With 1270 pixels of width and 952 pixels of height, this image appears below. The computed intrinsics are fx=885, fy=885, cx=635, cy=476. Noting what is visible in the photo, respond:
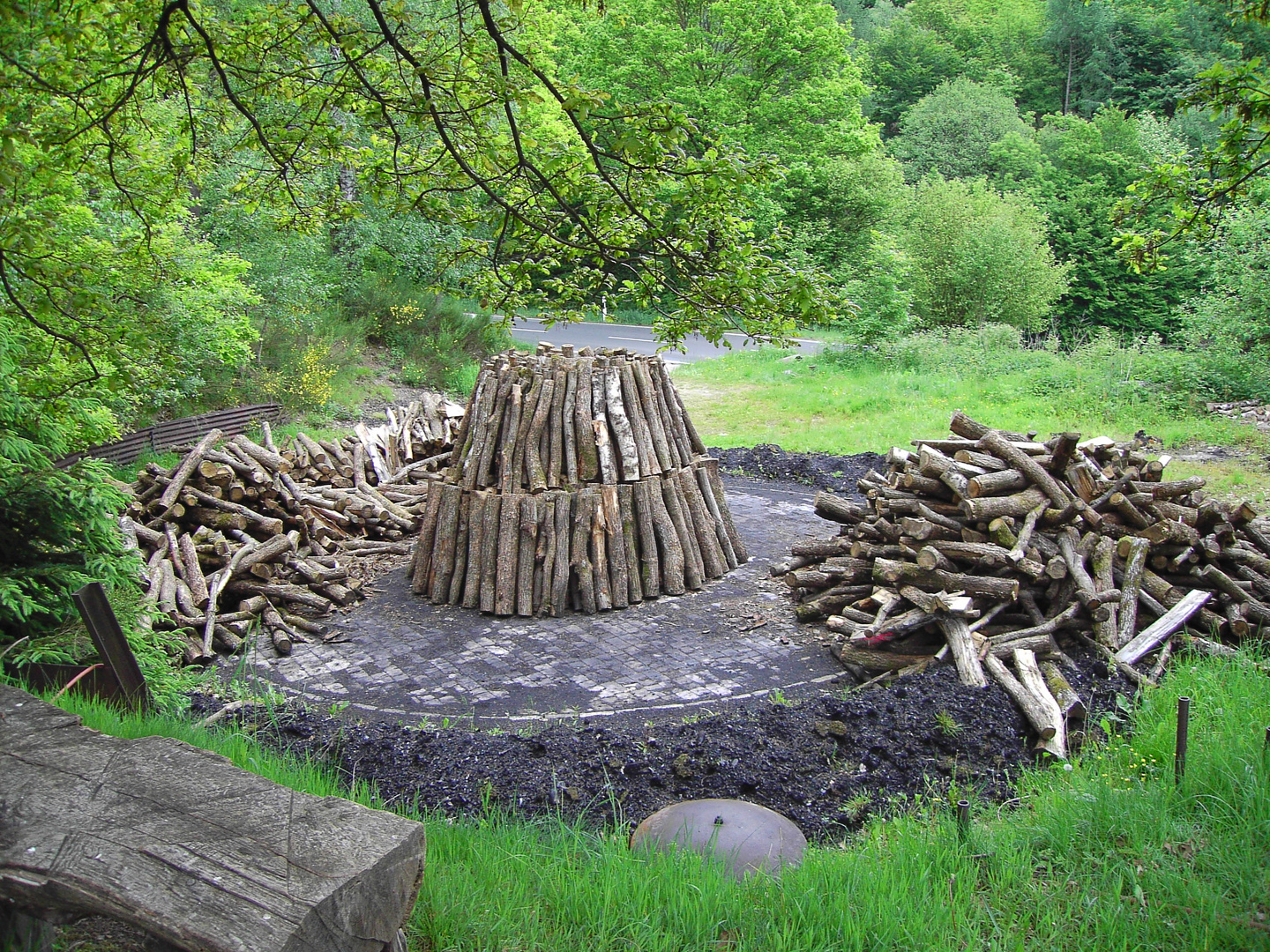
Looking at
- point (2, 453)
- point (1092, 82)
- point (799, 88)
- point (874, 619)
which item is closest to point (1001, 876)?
point (874, 619)

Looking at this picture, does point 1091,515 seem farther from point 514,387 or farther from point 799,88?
point 799,88

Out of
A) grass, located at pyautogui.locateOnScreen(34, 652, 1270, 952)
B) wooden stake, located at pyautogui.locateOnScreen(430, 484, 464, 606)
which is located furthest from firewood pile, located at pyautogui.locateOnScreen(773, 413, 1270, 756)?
wooden stake, located at pyautogui.locateOnScreen(430, 484, 464, 606)

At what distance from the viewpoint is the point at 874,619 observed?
25.1ft

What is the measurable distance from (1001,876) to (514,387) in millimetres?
6516

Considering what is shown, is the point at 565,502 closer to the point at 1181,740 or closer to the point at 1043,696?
the point at 1043,696

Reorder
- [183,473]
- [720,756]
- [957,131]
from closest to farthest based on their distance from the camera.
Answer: [720,756], [183,473], [957,131]

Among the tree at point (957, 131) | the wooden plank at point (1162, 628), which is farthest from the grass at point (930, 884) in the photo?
the tree at point (957, 131)

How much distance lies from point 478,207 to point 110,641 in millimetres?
4181

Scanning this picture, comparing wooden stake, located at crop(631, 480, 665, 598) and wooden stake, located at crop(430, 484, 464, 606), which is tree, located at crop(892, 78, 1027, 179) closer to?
wooden stake, located at crop(631, 480, 665, 598)

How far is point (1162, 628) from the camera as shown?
7.07 m

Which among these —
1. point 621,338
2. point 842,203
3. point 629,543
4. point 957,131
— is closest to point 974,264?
point 842,203

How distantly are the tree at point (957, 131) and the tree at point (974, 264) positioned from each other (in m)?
19.6

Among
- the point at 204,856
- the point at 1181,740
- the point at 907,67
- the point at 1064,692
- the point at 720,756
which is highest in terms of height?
the point at 907,67

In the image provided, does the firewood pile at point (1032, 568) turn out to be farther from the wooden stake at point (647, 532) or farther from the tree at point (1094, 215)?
the tree at point (1094, 215)
